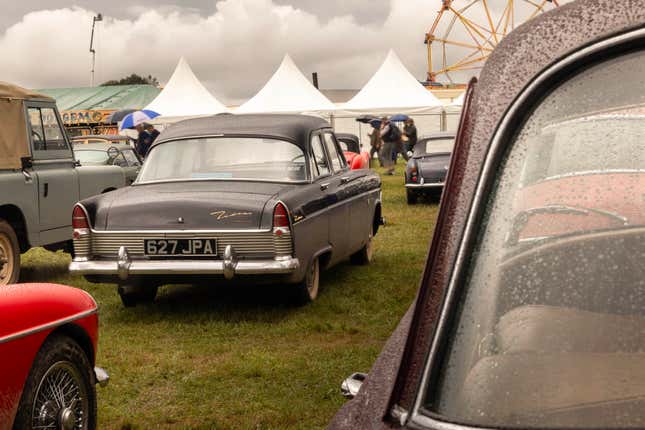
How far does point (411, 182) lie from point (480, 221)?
16291mm

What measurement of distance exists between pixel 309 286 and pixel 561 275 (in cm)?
642

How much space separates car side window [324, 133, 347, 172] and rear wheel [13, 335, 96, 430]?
505 centimetres

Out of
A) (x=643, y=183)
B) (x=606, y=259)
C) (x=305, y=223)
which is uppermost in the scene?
(x=643, y=183)

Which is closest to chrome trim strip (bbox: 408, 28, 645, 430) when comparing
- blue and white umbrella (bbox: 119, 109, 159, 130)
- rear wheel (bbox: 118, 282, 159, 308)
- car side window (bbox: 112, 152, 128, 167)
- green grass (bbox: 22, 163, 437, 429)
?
green grass (bbox: 22, 163, 437, 429)

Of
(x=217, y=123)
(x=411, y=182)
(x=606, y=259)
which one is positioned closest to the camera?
(x=606, y=259)

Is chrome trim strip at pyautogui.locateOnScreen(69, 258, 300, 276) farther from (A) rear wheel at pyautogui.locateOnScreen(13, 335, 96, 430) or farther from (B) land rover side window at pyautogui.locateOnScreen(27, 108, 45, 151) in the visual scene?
(B) land rover side window at pyautogui.locateOnScreen(27, 108, 45, 151)

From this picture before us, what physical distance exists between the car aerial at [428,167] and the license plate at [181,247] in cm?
1044

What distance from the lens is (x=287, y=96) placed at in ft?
102

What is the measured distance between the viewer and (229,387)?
5465 millimetres

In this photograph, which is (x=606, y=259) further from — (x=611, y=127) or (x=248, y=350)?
(x=248, y=350)

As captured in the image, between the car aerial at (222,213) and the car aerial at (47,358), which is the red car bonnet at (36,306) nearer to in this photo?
the car aerial at (47,358)

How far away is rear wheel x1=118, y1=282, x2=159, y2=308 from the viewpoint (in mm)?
A: 7852

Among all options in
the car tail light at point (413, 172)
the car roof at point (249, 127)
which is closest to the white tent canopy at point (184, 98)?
the car tail light at point (413, 172)

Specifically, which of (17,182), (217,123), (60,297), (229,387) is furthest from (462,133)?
(17,182)
